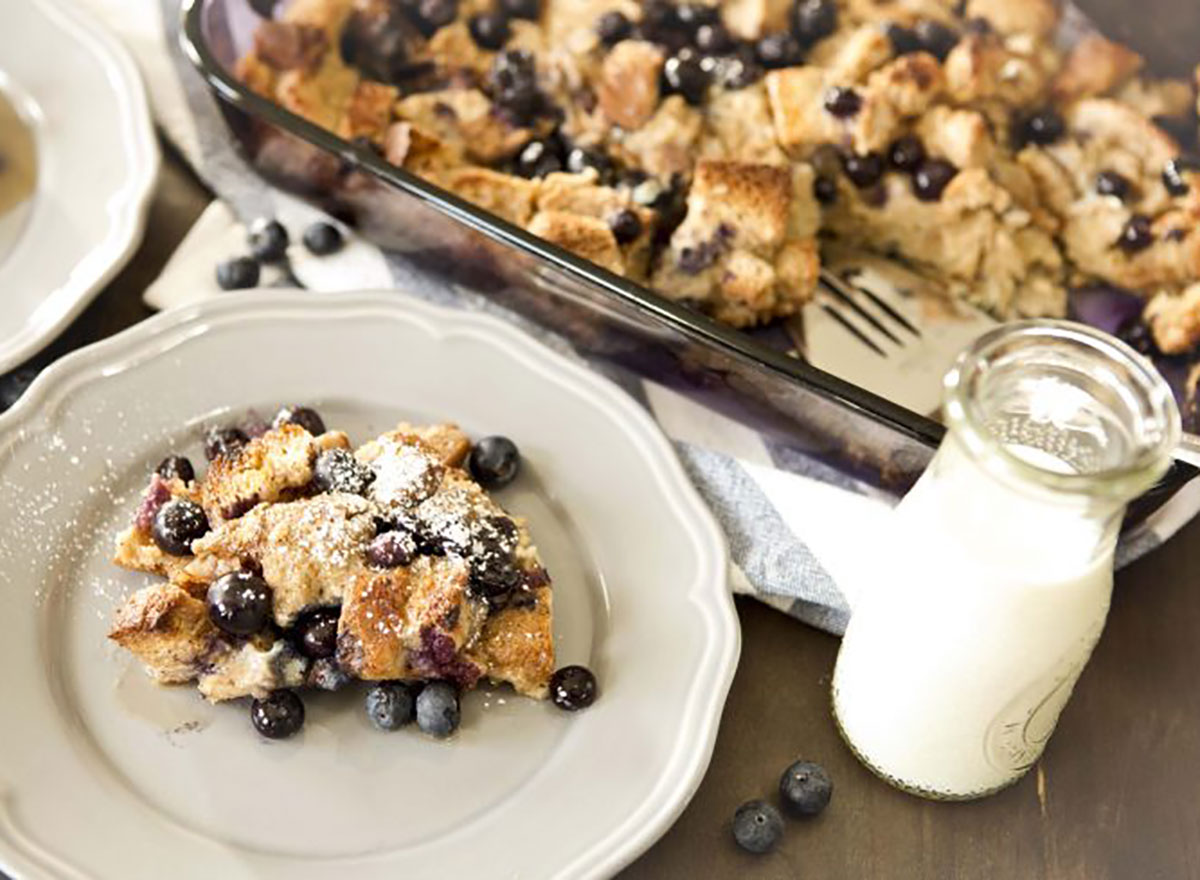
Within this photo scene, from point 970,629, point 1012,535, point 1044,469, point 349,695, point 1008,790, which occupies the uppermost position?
point 1044,469

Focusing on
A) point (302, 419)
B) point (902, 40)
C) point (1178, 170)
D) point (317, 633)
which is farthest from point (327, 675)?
point (1178, 170)

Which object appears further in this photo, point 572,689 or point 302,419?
point 302,419

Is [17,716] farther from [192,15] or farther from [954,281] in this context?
[954,281]

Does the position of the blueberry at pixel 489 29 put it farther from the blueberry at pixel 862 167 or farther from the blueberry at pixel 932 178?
the blueberry at pixel 932 178

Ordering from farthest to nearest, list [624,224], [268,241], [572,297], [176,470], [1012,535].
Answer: [268,241] < [624,224] < [572,297] < [176,470] < [1012,535]

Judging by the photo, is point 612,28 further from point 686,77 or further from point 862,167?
point 862,167

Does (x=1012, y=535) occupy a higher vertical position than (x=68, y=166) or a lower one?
higher
